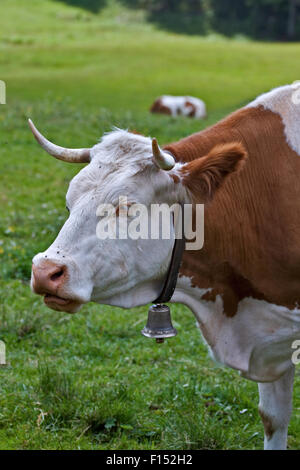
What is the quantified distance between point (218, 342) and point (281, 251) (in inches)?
21.7

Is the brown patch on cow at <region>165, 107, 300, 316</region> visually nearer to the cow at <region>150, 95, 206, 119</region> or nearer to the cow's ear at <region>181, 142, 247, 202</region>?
the cow's ear at <region>181, 142, 247, 202</region>

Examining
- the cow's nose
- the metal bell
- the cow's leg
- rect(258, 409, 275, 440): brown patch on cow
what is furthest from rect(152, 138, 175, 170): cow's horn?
rect(258, 409, 275, 440): brown patch on cow

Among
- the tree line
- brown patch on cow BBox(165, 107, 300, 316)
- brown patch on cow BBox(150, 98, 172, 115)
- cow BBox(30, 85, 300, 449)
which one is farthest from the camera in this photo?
the tree line

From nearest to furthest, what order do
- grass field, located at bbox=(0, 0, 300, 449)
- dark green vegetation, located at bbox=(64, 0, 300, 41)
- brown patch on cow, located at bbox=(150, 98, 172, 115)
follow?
grass field, located at bbox=(0, 0, 300, 449)
brown patch on cow, located at bbox=(150, 98, 172, 115)
dark green vegetation, located at bbox=(64, 0, 300, 41)

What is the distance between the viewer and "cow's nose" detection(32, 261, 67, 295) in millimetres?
2781

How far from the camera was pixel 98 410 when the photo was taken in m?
4.25

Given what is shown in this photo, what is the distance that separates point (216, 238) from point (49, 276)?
2.88 ft

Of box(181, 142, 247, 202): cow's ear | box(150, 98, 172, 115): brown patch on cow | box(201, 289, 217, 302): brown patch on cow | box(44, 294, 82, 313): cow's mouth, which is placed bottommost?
box(150, 98, 172, 115): brown patch on cow

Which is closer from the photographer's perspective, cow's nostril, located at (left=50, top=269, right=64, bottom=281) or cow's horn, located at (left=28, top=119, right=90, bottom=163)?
cow's nostril, located at (left=50, top=269, right=64, bottom=281)

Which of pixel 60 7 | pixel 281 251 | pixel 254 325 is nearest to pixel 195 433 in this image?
pixel 254 325

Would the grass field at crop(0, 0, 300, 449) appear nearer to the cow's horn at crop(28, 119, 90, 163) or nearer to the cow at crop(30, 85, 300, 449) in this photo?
the cow's horn at crop(28, 119, 90, 163)

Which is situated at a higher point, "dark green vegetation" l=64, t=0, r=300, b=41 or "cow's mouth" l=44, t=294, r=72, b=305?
"cow's mouth" l=44, t=294, r=72, b=305

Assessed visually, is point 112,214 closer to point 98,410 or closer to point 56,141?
point 98,410

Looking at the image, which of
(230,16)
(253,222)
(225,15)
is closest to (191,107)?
(253,222)
